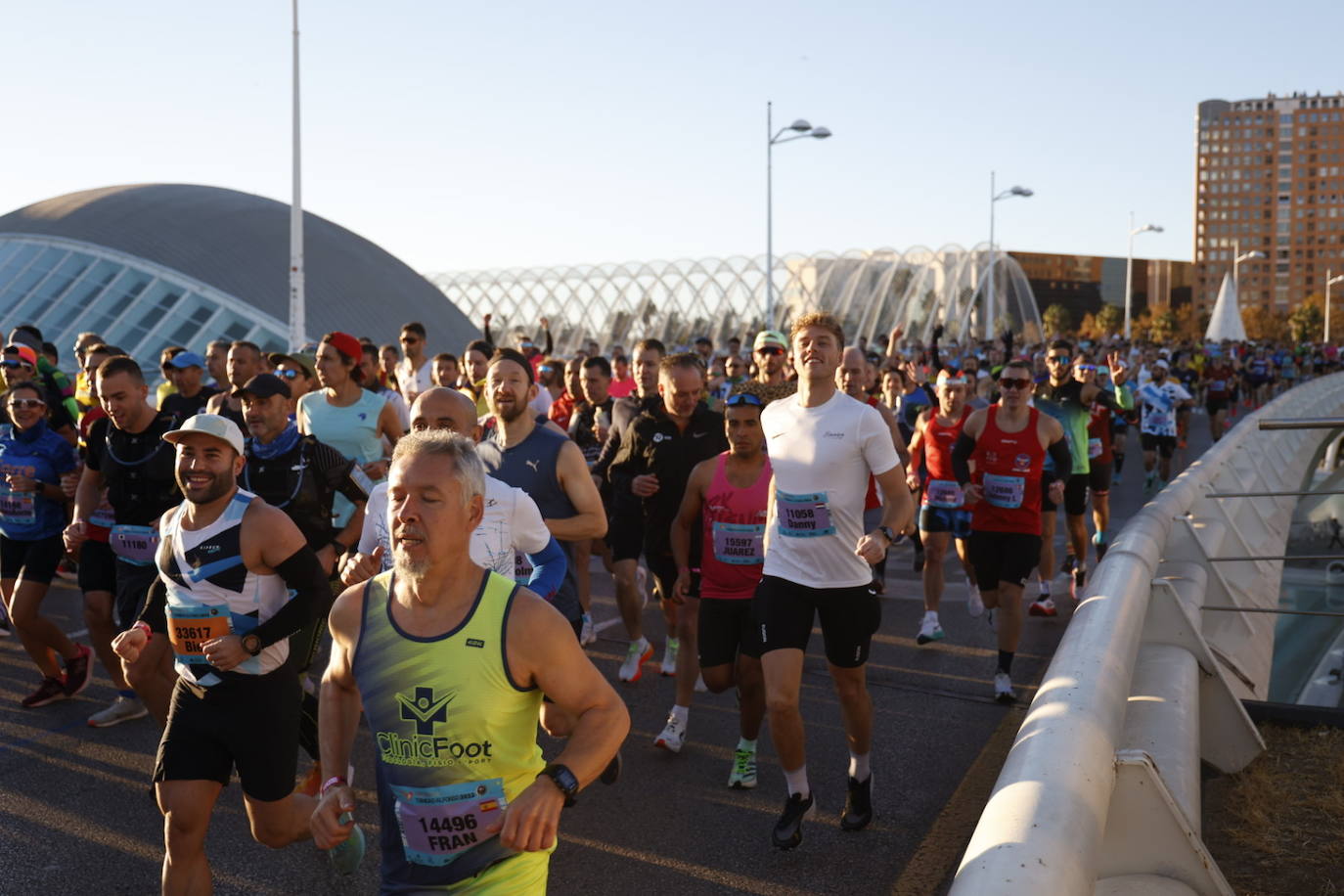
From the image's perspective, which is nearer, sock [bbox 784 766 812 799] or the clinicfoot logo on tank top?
the clinicfoot logo on tank top

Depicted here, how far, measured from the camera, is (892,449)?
15.7ft

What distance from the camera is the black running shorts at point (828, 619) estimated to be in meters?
4.68

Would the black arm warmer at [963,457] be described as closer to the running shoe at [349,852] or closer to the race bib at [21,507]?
the running shoe at [349,852]

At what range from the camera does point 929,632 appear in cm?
780

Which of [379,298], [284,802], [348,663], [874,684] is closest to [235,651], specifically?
[284,802]

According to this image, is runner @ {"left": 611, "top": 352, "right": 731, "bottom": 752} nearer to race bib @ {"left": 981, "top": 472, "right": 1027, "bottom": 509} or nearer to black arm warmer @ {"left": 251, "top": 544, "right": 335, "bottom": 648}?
race bib @ {"left": 981, "top": 472, "right": 1027, "bottom": 509}

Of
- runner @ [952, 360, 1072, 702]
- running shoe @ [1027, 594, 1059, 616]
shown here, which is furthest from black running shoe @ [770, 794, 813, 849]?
running shoe @ [1027, 594, 1059, 616]

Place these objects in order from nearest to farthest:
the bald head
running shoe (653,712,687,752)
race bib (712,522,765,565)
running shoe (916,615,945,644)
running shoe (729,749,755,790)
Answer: the bald head → running shoe (729,749,755,790) → race bib (712,522,765,565) → running shoe (653,712,687,752) → running shoe (916,615,945,644)

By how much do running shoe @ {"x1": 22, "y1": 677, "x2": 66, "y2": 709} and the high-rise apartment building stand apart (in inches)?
7970

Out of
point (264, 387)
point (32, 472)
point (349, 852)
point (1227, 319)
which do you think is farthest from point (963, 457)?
point (1227, 319)

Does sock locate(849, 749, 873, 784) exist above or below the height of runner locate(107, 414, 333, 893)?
below

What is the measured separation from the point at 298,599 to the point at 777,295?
67.9m

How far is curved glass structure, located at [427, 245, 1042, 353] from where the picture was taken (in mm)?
68562

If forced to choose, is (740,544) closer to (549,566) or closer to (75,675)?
(549,566)
